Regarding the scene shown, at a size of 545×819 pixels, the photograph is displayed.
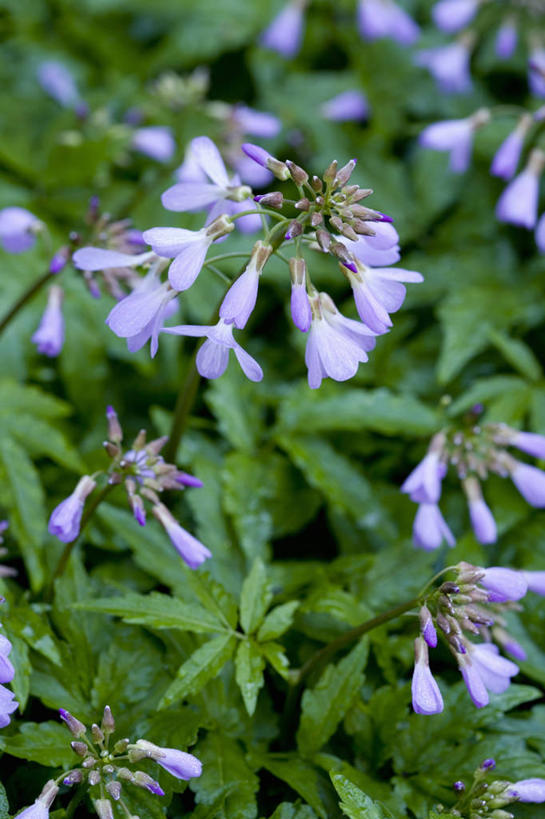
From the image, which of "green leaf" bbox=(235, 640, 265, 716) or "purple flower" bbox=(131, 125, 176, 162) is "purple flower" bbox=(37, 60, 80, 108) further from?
"green leaf" bbox=(235, 640, 265, 716)

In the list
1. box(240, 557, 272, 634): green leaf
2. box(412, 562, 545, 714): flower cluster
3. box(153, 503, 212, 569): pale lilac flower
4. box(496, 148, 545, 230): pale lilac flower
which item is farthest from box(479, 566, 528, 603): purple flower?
box(496, 148, 545, 230): pale lilac flower

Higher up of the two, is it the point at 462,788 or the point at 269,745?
the point at 462,788

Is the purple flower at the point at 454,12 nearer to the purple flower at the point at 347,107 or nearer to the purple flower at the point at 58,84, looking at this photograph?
the purple flower at the point at 347,107

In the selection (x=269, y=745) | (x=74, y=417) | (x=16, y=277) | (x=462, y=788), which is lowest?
(x=269, y=745)

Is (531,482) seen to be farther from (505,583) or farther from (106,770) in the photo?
(106,770)


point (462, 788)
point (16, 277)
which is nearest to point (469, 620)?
point (462, 788)

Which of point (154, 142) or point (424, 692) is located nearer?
point (424, 692)

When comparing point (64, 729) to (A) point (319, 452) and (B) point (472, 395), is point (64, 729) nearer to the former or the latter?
(A) point (319, 452)

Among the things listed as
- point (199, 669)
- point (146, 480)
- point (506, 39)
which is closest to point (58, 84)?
point (506, 39)
